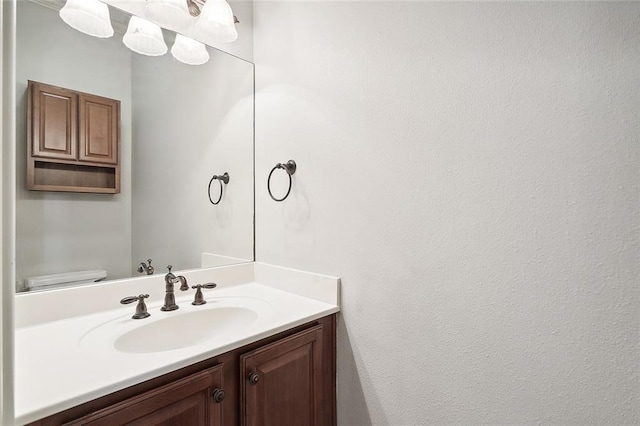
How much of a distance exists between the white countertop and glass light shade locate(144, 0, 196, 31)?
110 cm

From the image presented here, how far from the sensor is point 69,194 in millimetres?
1169

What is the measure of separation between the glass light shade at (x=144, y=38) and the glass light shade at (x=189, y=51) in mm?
63

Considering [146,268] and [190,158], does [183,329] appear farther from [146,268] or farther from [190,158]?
[190,158]

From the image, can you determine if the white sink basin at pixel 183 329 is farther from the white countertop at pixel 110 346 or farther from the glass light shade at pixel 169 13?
the glass light shade at pixel 169 13

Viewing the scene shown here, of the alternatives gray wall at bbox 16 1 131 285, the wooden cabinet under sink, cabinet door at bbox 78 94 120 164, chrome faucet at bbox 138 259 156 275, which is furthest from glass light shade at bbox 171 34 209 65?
the wooden cabinet under sink

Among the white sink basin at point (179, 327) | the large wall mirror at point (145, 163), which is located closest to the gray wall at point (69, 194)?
the large wall mirror at point (145, 163)

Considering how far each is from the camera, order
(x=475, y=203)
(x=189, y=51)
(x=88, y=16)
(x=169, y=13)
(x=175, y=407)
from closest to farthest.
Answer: (x=175, y=407)
(x=475, y=203)
(x=88, y=16)
(x=169, y=13)
(x=189, y=51)

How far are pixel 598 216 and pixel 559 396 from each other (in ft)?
1.49

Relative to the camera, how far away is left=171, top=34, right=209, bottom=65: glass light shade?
143 cm

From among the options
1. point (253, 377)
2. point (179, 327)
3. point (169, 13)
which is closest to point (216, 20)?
point (169, 13)

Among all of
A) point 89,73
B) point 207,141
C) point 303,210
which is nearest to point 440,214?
point 303,210

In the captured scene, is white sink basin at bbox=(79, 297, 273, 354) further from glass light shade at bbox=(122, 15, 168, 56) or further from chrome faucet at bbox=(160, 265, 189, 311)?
glass light shade at bbox=(122, 15, 168, 56)

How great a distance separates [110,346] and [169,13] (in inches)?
49.6

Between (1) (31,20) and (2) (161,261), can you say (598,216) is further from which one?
(1) (31,20)
